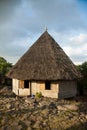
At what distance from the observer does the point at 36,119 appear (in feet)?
53.9

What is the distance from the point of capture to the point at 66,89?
25.1 metres

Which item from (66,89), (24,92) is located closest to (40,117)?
(66,89)

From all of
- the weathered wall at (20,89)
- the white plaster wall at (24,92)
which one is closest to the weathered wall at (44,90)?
the white plaster wall at (24,92)

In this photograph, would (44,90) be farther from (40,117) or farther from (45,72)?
(40,117)

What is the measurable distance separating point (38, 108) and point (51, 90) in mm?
6090

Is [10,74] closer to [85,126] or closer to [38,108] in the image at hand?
[38,108]

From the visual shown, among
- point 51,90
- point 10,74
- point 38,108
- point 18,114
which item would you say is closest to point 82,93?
point 51,90

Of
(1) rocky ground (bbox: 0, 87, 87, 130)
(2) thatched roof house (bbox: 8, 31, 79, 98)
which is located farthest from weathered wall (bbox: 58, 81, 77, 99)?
(1) rocky ground (bbox: 0, 87, 87, 130)

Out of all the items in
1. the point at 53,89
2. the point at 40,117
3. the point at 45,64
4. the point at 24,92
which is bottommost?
the point at 40,117

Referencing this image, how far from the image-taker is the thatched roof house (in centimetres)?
2419

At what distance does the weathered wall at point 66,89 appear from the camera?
24531 millimetres

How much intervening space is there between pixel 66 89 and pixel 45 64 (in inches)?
128

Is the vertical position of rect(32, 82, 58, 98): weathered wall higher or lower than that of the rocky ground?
higher

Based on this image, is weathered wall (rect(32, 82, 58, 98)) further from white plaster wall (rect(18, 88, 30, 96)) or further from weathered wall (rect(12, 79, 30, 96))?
weathered wall (rect(12, 79, 30, 96))
